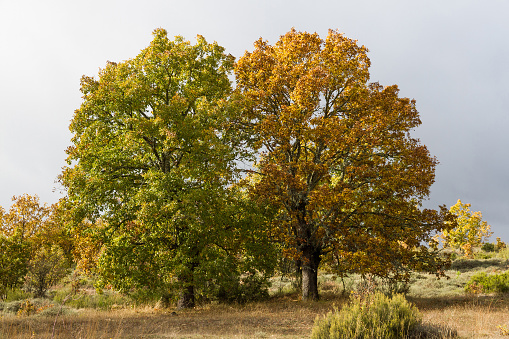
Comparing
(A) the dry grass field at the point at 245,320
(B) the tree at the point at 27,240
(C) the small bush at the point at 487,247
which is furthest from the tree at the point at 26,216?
(C) the small bush at the point at 487,247

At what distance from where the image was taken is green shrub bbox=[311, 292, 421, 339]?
27.6 feet

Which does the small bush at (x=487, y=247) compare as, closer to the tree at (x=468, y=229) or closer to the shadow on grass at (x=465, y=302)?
the tree at (x=468, y=229)

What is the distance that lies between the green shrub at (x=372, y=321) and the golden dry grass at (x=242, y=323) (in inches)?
48.3

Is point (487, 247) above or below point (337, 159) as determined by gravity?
below

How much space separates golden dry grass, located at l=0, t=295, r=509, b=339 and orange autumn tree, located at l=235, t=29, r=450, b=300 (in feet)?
7.69

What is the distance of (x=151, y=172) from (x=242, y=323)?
6782 millimetres

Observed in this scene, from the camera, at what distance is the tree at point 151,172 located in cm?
1502

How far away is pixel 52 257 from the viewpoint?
70.1 feet

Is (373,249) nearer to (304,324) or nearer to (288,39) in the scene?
(304,324)

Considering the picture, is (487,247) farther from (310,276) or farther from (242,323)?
(242,323)

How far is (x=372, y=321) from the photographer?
29.0 feet

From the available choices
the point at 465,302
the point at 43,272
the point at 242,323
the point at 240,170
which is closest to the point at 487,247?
the point at 465,302

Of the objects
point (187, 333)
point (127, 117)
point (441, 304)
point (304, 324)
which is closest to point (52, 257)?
point (127, 117)

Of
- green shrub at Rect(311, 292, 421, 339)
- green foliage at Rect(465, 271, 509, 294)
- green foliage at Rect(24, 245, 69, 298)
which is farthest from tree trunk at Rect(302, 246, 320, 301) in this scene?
green foliage at Rect(24, 245, 69, 298)
